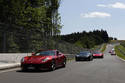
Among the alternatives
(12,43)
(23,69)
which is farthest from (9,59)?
(23,69)

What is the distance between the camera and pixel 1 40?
19.7 metres

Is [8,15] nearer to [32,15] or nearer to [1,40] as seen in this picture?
[32,15]

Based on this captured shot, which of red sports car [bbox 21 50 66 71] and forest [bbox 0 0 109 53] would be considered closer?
red sports car [bbox 21 50 66 71]

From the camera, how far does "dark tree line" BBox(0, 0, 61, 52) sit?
20.6 meters

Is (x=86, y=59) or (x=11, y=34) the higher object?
(x=11, y=34)

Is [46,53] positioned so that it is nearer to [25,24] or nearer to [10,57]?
[10,57]

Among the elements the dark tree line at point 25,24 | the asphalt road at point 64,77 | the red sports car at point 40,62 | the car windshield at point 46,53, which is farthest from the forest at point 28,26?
the asphalt road at point 64,77

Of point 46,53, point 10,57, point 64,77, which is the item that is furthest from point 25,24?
point 64,77

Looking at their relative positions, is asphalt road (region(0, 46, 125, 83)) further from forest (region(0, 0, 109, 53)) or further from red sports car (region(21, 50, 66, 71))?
forest (region(0, 0, 109, 53))

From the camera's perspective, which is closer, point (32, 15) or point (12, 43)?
point (12, 43)

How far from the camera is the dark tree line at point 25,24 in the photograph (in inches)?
813

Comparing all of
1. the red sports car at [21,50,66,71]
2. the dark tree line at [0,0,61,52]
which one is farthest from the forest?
the red sports car at [21,50,66,71]

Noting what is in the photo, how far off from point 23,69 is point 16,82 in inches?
196

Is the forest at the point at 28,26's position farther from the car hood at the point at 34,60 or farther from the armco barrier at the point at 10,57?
the car hood at the point at 34,60
